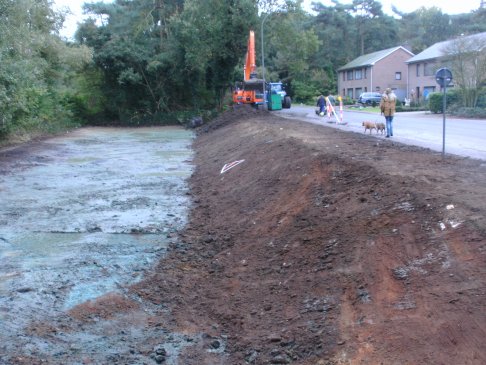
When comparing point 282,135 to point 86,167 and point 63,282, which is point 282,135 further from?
point 63,282

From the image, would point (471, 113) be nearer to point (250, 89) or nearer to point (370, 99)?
point (250, 89)

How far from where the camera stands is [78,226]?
1191 cm

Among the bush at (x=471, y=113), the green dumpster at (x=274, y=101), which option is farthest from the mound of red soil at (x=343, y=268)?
the green dumpster at (x=274, y=101)

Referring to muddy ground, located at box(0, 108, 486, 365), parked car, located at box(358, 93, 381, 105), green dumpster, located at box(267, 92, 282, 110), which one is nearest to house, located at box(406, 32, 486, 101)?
parked car, located at box(358, 93, 381, 105)

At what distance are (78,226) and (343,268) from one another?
6.84 metres

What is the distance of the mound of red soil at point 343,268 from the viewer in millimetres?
5266

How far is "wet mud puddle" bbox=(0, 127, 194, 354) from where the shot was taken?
7.74 meters

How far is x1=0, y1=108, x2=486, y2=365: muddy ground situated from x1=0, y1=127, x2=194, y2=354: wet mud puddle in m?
0.49

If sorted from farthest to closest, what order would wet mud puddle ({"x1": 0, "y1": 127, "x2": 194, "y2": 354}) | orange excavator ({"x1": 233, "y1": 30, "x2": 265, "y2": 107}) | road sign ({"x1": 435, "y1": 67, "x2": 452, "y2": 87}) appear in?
orange excavator ({"x1": 233, "y1": 30, "x2": 265, "y2": 107}), road sign ({"x1": 435, "y1": 67, "x2": 452, "y2": 87}), wet mud puddle ({"x1": 0, "y1": 127, "x2": 194, "y2": 354})

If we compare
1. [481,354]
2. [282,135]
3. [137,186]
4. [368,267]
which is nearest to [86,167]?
[137,186]

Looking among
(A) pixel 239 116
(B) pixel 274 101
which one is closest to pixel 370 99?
(B) pixel 274 101

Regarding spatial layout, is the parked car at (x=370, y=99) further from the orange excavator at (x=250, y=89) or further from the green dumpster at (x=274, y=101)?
the orange excavator at (x=250, y=89)

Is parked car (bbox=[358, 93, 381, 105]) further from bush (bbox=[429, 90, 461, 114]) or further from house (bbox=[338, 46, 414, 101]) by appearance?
bush (bbox=[429, 90, 461, 114])

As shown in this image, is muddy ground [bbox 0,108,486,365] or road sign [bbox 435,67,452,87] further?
road sign [bbox 435,67,452,87]
